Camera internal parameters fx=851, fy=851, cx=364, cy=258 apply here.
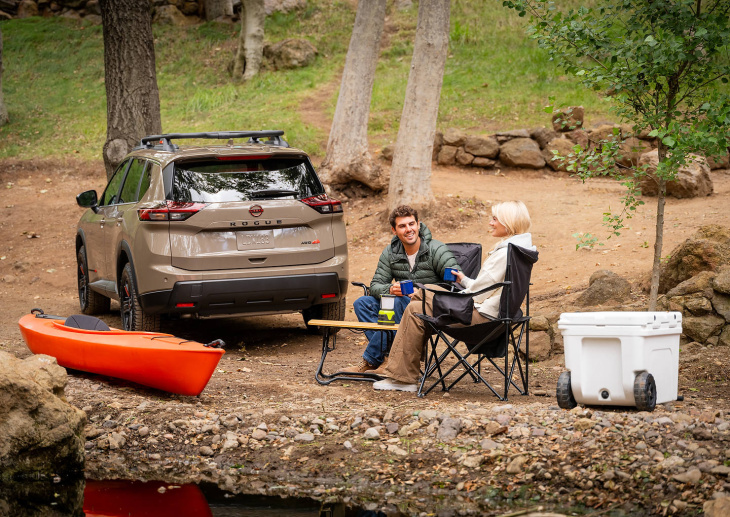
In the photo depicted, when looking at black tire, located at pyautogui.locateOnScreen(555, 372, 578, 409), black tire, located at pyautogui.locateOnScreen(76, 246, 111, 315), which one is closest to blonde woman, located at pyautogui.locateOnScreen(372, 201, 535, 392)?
black tire, located at pyautogui.locateOnScreen(555, 372, 578, 409)

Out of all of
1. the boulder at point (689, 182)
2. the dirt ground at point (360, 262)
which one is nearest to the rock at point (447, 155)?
the dirt ground at point (360, 262)

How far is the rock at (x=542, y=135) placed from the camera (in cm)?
1700

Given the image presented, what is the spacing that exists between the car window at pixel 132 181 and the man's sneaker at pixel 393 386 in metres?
3.16

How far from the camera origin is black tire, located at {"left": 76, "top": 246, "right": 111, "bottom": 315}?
994 cm

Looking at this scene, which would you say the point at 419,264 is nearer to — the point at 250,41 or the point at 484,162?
the point at 484,162

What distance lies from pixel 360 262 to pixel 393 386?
654cm

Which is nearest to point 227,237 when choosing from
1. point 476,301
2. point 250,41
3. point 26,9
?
point 476,301

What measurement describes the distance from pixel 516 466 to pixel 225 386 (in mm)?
2805

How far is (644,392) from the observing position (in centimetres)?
500

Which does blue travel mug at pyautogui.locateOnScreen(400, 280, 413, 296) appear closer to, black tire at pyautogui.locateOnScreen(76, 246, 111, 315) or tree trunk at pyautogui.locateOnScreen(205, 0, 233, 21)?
black tire at pyautogui.locateOnScreen(76, 246, 111, 315)

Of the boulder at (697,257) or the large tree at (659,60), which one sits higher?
the large tree at (659,60)

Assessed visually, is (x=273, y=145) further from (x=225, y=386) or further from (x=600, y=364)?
(x=600, y=364)

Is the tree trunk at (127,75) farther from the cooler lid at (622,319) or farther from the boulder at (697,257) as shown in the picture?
the cooler lid at (622,319)

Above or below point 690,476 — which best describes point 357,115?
above
